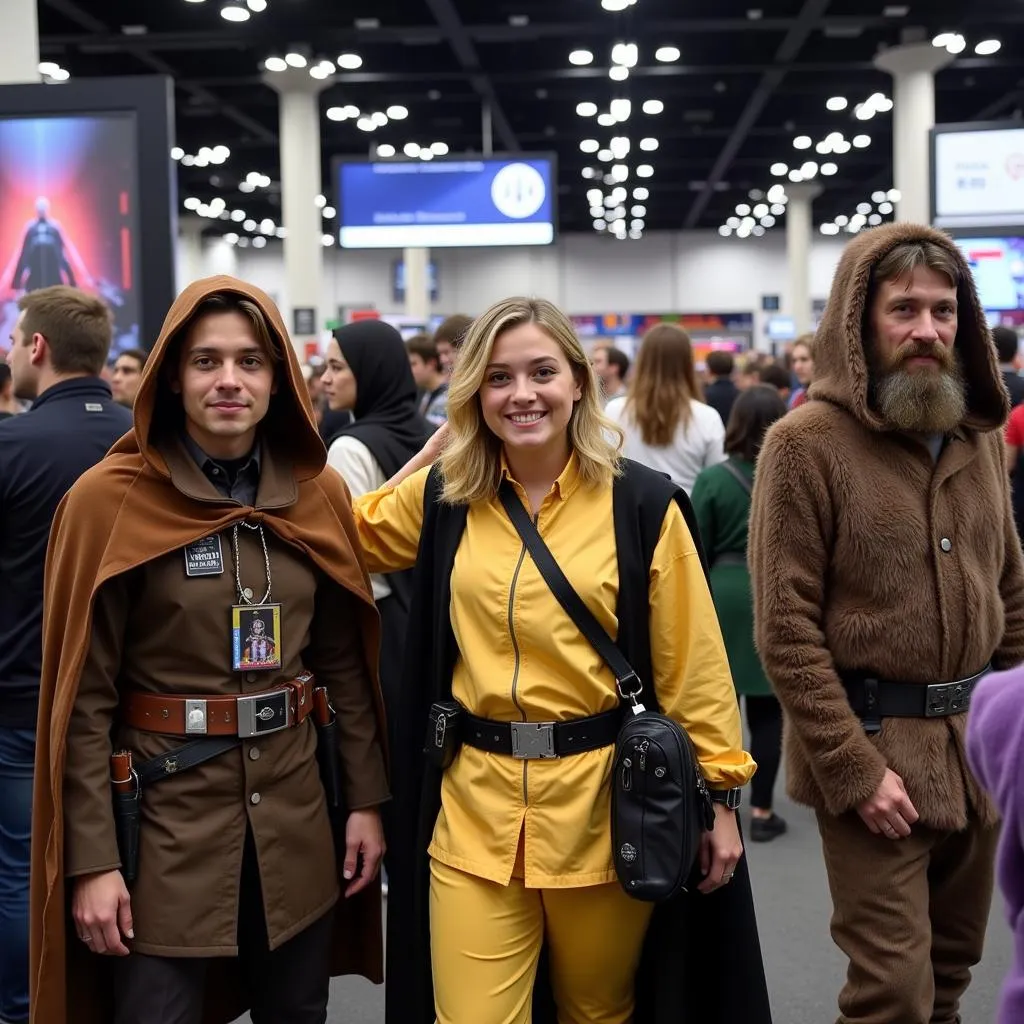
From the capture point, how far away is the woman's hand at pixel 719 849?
219 centimetres

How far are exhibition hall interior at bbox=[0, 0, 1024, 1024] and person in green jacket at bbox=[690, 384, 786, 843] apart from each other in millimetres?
282

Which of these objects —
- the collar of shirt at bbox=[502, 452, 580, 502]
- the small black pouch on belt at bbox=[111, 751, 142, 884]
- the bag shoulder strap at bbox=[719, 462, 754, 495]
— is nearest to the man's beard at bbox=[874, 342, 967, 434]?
the collar of shirt at bbox=[502, 452, 580, 502]

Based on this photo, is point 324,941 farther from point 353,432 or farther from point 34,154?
point 34,154

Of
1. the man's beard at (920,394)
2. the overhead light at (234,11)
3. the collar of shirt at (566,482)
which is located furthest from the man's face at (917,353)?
the overhead light at (234,11)

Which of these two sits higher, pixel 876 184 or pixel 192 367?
pixel 876 184

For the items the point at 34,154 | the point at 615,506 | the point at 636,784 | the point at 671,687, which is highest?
the point at 34,154

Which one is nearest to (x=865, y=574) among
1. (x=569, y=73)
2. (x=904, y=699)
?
(x=904, y=699)

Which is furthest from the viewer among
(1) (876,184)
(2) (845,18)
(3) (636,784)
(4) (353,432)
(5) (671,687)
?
(1) (876,184)

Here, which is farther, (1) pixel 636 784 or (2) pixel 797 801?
(2) pixel 797 801

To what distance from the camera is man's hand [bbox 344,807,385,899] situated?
7.80 ft

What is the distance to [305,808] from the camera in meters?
2.25

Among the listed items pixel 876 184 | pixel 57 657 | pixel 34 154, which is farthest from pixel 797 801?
pixel 876 184

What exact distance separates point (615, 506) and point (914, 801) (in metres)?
0.84

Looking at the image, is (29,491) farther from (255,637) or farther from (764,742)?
(764,742)
